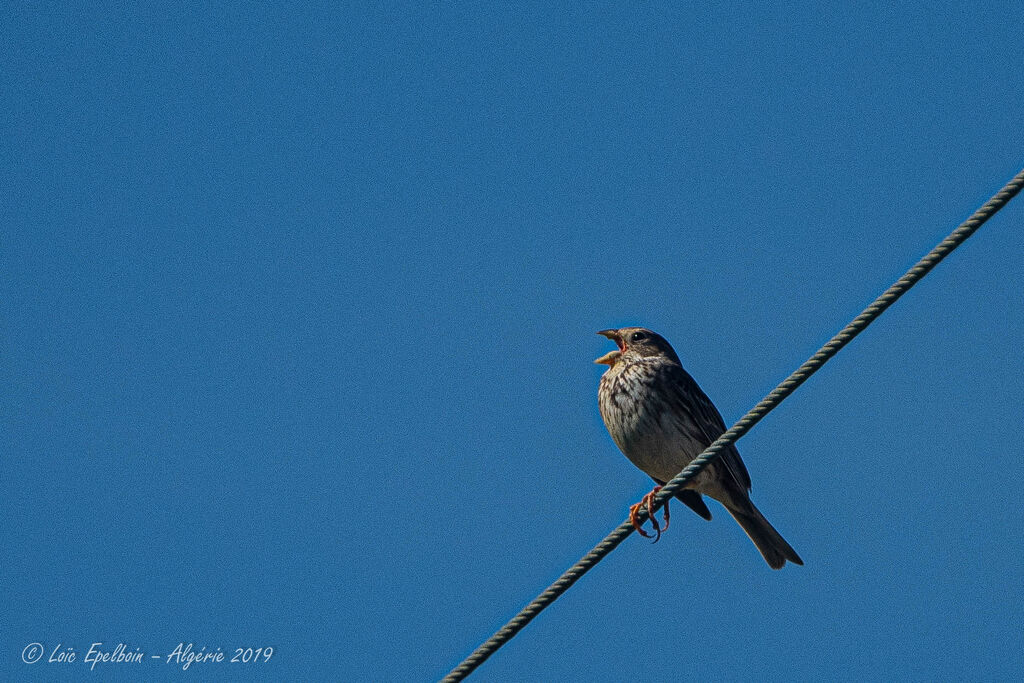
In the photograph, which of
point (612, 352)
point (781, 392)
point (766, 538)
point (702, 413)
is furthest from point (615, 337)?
point (781, 392)

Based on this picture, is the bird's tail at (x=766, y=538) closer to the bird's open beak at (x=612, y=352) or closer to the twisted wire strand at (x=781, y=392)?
the bird's open beak at (x=612, y=352)

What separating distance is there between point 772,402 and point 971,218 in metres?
1.04

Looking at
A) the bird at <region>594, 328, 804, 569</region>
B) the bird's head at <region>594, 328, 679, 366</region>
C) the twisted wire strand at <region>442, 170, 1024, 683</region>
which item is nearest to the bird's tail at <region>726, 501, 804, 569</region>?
the bird at <region>594, 328, 804, 569</region>

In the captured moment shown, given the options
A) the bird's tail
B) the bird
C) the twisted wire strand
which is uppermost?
the bird

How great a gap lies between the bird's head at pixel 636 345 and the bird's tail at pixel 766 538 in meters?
1.40

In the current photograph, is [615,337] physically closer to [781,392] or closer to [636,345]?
[636,345]

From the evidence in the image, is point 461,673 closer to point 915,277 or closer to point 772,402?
point 772,402

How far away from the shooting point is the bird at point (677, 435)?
9602 millimetres

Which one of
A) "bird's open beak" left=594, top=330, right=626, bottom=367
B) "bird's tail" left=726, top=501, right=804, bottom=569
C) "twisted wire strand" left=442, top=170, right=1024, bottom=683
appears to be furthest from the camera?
"bird's open beak" left=594, top=330, right=626, bottom=367

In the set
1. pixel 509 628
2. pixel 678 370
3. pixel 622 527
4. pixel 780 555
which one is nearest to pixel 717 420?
pixel 678 370

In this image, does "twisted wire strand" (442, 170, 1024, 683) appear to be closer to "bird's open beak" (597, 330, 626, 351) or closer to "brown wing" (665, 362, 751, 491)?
"brown wing" (665, 362, 751, 491)

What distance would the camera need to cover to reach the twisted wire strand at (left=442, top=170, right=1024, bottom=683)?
519 centimetres

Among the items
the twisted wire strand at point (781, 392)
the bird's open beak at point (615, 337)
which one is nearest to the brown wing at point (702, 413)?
the bird's open beak at point (615, 337)

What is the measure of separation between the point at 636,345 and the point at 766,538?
5.70ft
